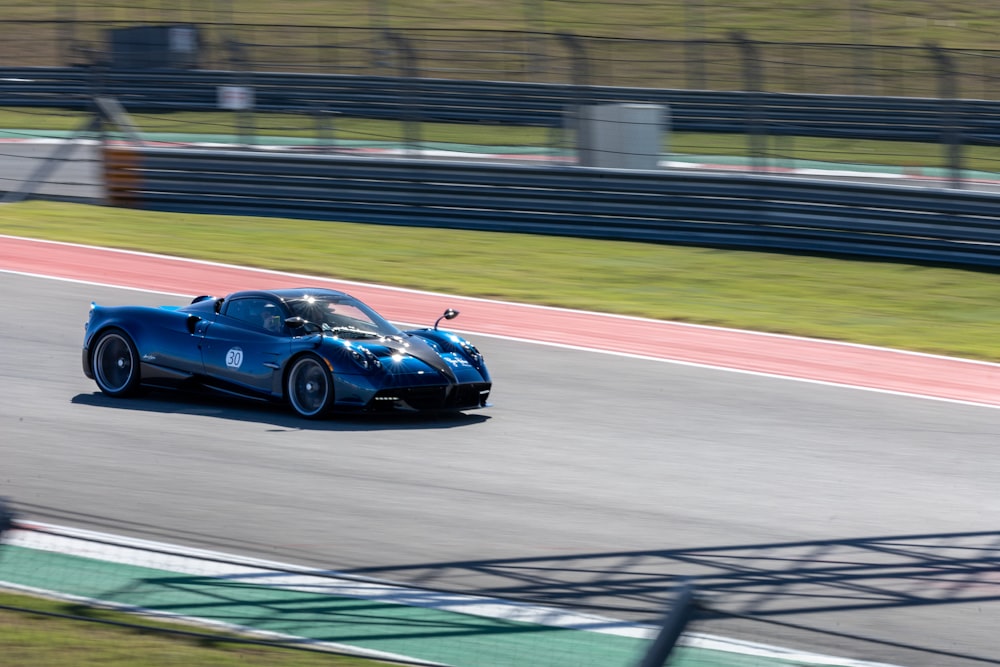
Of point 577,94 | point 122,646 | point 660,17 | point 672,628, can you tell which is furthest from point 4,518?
point 660,17

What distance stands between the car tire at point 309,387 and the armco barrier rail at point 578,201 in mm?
9422

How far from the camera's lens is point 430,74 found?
28750 millimetres

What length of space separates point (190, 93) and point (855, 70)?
13191mm

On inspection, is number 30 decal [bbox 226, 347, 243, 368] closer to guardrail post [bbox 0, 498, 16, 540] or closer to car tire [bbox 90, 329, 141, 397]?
car tire [bbox 90, 329, 141, 397]

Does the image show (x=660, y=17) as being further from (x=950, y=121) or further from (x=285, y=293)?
(x=285, y=293)

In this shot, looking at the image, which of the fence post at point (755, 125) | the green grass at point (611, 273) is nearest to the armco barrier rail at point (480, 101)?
the fence post at point (755, 125)

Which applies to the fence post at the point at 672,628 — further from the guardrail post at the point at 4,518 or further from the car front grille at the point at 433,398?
the car front grille at the point at 433,398

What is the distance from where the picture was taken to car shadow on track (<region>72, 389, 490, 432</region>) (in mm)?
10062

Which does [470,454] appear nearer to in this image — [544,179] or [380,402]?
[380,402]

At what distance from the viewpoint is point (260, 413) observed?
34.1ft

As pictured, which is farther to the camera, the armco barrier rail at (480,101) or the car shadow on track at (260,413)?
the armco barrier rail at (480,101)

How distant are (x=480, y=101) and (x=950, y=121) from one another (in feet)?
35.3

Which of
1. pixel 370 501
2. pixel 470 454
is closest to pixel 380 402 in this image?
pixel 470 454

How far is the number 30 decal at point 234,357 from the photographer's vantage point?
10305mm
